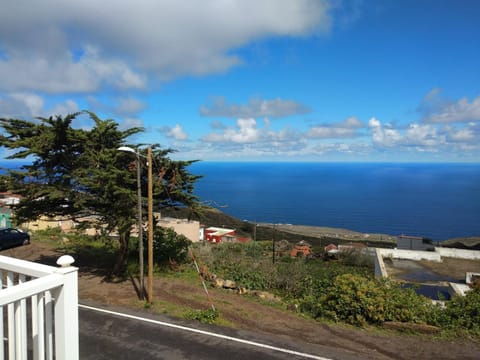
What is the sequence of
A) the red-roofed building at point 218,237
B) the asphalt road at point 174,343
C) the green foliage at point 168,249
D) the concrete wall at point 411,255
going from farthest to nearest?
the red-roofed building at point 218,237, the concrete wall at point 411,255, the green foliage at point 168,249, the asphalt road at point 174,343

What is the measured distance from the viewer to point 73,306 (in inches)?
109

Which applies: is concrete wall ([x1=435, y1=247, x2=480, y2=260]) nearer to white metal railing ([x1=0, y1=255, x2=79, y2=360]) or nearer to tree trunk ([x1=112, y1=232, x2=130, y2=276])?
tree trunk ([x1=112, y1=232, x2=130, y2=276])

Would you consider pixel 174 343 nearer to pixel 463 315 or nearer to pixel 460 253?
pixel 463 315

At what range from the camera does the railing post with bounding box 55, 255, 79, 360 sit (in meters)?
2.71

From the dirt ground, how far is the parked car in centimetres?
761

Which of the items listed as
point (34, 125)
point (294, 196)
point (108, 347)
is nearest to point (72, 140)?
point (34, 125)

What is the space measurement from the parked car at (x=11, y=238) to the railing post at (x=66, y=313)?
20.6 meters

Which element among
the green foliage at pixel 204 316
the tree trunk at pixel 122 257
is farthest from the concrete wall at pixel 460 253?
the tree trunk at pixel 122 257

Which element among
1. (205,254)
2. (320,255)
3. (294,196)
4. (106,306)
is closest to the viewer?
(106,306)

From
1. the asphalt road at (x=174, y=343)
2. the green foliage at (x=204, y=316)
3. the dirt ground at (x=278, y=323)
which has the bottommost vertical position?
the dirt ground at (x=278, y=323)

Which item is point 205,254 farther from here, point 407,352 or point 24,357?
point 24,357

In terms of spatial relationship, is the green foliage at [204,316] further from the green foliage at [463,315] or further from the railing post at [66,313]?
the railing post at [66,313]

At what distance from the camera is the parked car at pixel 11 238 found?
64.0 feet

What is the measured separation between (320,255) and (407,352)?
84.0 feet
